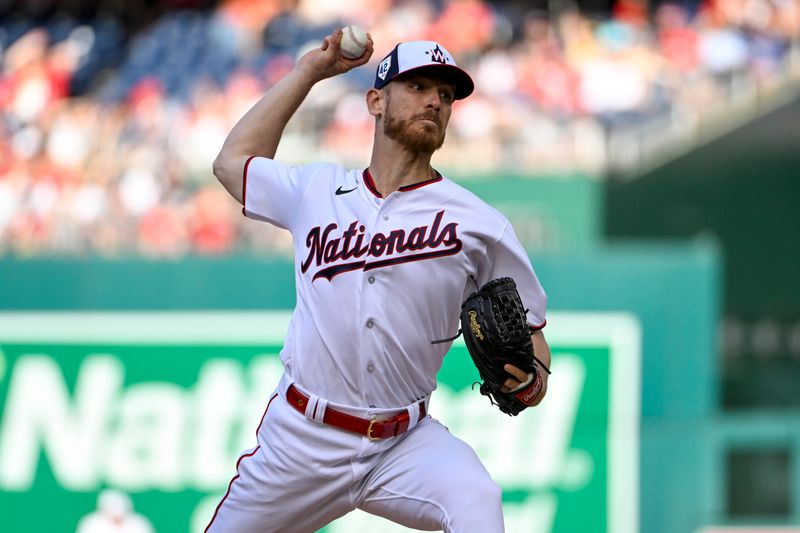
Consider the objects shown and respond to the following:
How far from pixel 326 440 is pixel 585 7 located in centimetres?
1298

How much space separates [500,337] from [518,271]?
0.34 m

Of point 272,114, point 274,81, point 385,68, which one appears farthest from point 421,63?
point 274,81

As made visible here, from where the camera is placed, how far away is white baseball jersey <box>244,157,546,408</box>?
351cm

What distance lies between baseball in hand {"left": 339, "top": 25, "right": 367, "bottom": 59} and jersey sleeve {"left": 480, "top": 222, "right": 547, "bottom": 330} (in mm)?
677

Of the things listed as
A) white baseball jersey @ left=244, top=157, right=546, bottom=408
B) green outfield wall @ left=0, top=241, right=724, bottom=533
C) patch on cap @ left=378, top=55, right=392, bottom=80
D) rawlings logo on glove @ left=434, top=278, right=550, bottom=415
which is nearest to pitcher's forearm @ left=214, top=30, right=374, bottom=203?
patch on cap @ left=378, top=55, right=392, bottom=80

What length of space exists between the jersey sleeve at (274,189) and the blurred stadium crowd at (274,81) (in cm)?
483

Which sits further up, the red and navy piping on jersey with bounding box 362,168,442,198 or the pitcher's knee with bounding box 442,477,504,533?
the red and navy piping on jersey with bounding box 362,168,442,198

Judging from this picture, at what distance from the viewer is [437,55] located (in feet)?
11.5

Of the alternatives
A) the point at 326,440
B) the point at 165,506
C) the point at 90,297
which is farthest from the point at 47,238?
the point at 326,440

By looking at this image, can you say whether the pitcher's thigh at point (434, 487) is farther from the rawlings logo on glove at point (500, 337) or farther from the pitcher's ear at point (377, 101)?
the pitcher's ear at point (377, 101)

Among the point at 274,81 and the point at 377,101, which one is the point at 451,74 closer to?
the point at 377,101

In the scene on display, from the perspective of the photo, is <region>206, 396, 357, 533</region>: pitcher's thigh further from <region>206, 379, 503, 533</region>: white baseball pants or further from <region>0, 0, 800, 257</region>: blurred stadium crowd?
<region>0, 0, 800, 257</region>: blurred stadium crowd

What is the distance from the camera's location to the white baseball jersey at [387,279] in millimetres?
3512

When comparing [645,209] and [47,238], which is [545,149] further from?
[47,238]
